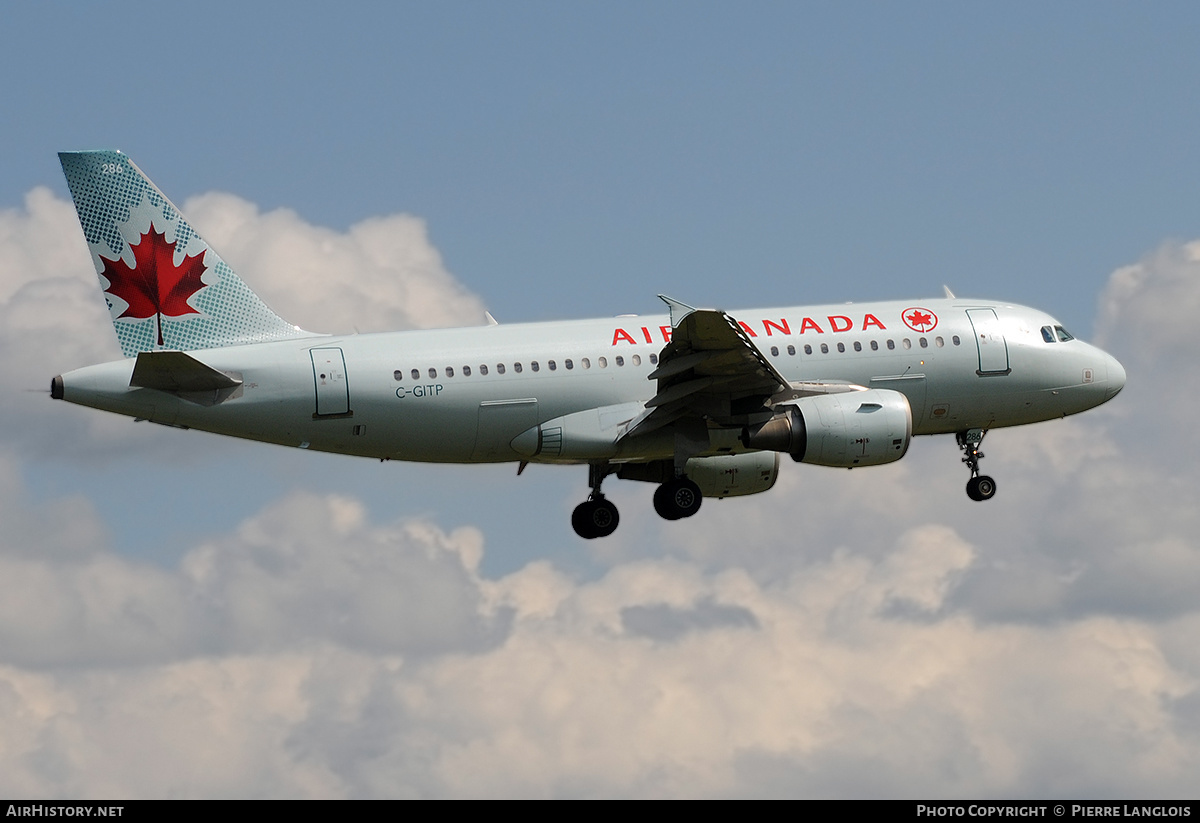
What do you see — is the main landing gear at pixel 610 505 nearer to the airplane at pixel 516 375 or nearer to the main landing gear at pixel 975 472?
the airplane at pixel 516 375

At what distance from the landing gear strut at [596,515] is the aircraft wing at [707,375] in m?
4.58

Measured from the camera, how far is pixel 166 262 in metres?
53.0

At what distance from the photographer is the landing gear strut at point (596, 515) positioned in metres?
56.7

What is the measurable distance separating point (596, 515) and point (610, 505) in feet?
2.02

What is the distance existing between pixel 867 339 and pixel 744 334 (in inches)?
248

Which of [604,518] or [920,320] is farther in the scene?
[604,518]

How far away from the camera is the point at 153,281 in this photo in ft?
173

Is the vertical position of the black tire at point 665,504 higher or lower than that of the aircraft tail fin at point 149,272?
lower

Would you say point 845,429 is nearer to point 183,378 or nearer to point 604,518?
point 604,518

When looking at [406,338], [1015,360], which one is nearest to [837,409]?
[1015,360]

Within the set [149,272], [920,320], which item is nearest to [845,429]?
[920,320]

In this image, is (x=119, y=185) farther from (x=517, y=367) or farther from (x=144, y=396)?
(x=517, y=367)

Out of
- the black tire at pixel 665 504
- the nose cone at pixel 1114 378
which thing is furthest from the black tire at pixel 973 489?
the black tire at pixel 665 504

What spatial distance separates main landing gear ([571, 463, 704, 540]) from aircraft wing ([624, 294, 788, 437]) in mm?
2754
